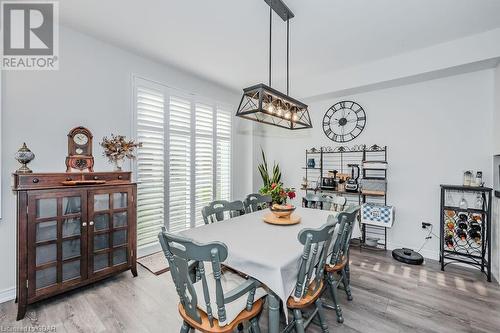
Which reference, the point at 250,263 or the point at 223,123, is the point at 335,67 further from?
the point at 250,263

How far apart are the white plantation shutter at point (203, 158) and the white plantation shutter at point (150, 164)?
25.4 inches

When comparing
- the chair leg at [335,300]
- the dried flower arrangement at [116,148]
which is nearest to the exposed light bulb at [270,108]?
the chair leg at [335,300]

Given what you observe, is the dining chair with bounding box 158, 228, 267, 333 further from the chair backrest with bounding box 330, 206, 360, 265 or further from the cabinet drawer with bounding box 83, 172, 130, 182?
the cabinet drawer with bounding box 83, 172, 130, 182

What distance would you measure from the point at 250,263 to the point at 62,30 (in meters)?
3.16

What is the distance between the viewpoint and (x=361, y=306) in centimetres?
228

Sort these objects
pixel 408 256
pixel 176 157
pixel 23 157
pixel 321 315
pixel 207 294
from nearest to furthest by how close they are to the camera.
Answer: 1. pixel 207 294
2. pixel 321 315
3. pixel 23 157
4. pixel 408 256
5. pixel 176 157

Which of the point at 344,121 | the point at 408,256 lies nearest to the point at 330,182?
the point at 344,121

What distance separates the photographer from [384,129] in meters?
3.87

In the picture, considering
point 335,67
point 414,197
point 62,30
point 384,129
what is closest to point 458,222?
point 414,197

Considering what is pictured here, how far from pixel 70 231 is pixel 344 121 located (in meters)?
4.22

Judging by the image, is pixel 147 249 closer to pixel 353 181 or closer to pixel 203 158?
pixel 203 158

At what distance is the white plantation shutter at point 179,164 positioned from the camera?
12.0ft

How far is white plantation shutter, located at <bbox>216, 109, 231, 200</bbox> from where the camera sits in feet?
14.6

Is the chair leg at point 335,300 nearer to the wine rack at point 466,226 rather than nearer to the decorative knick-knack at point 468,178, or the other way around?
the wine rack at point 466,226
